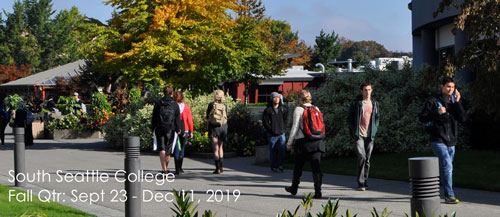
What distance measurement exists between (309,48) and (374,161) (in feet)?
252

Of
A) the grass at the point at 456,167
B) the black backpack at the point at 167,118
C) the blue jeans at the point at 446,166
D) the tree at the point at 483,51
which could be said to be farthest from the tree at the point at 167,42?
the blue jeans at the point at 446,166

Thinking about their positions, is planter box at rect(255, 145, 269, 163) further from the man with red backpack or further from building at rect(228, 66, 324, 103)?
building at rect(228, 66, 324, 103)

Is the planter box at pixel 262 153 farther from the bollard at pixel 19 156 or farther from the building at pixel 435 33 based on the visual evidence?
the building at pixel 435 33

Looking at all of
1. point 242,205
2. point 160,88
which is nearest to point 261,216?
point 242,205

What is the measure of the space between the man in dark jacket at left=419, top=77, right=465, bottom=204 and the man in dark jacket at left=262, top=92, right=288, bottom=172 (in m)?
4.82

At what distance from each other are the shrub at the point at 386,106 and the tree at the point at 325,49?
67.2m

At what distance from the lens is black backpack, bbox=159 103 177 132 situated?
12.9 meters

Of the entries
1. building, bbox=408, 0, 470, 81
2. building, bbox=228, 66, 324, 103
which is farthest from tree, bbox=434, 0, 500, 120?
building, bbox=228, 66, 324, 103

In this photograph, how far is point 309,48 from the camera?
90625 millimetres

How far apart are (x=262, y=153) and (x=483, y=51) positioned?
5.96 metres

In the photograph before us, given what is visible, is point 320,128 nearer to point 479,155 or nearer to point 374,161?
point 374,161

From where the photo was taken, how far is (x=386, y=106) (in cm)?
1578

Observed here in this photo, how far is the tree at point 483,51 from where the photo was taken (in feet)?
35.0

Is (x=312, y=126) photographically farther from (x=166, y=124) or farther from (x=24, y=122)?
(x=24, y=122)
